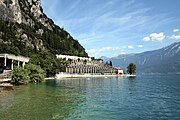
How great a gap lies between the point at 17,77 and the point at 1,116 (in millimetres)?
58786

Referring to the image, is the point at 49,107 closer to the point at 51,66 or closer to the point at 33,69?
the point at 33,69

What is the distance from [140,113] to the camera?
41438 millimetres

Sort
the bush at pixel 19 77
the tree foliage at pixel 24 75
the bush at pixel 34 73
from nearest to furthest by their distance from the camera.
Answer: the bush at pixel 19 77
the tree foliage at pixel 24 75
the bush at pixel 34 73

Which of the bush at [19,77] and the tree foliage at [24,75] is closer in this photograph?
the bush at [19,77]

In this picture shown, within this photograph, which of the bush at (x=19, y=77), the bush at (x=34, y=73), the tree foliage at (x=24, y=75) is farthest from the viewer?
the bush at (x=34, y=73)

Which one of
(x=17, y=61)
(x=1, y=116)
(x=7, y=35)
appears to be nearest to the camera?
(x=1, y=116)

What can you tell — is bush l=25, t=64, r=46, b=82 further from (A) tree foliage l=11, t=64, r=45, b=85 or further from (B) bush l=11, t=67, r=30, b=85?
(B) bush l=11, t=67, r=30, b=85

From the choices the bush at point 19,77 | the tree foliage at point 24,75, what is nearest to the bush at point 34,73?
the tree foliage at point 24,75

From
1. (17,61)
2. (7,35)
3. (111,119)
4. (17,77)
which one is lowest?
(111,119)

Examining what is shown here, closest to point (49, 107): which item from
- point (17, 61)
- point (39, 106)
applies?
point (39, 106)

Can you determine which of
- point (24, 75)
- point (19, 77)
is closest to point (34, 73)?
point (24, 75)

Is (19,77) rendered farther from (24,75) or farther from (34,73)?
(34,73)

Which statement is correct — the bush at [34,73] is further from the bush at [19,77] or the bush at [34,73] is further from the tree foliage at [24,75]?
the bush at [19,77]

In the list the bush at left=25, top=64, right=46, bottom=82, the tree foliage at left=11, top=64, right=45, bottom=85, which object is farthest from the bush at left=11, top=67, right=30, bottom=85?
the bush at left=25, top=64, right=46, bottom=82
